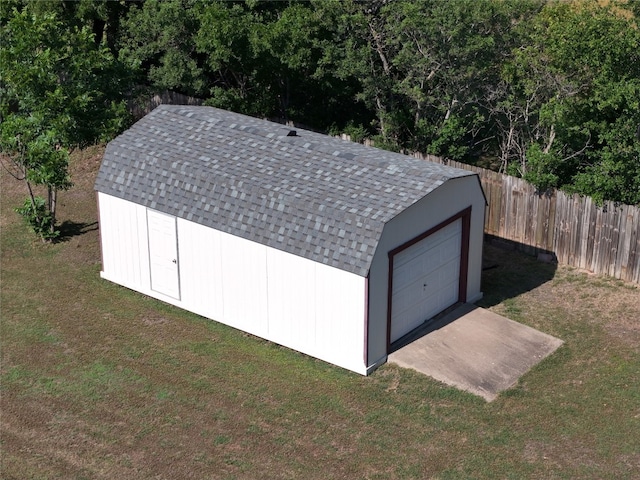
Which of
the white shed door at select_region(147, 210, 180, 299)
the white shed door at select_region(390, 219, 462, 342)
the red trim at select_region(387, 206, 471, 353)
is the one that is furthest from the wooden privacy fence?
the white shed door at select_region(147, 210, 180, 299)

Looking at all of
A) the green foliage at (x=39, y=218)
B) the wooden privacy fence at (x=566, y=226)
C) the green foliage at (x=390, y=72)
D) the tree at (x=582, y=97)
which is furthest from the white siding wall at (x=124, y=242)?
the tree at (x=582, y=97)

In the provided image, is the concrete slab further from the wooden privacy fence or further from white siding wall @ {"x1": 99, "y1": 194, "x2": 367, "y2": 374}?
the wooden privacy fence

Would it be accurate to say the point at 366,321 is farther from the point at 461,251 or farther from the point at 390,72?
the point at 390,72

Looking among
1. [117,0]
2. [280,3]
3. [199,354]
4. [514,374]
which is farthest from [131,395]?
[117,0]

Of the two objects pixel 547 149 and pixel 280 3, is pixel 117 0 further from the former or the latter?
pixel 547 149

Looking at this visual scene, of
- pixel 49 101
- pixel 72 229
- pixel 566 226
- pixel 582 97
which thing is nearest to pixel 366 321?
pixel 566 226
